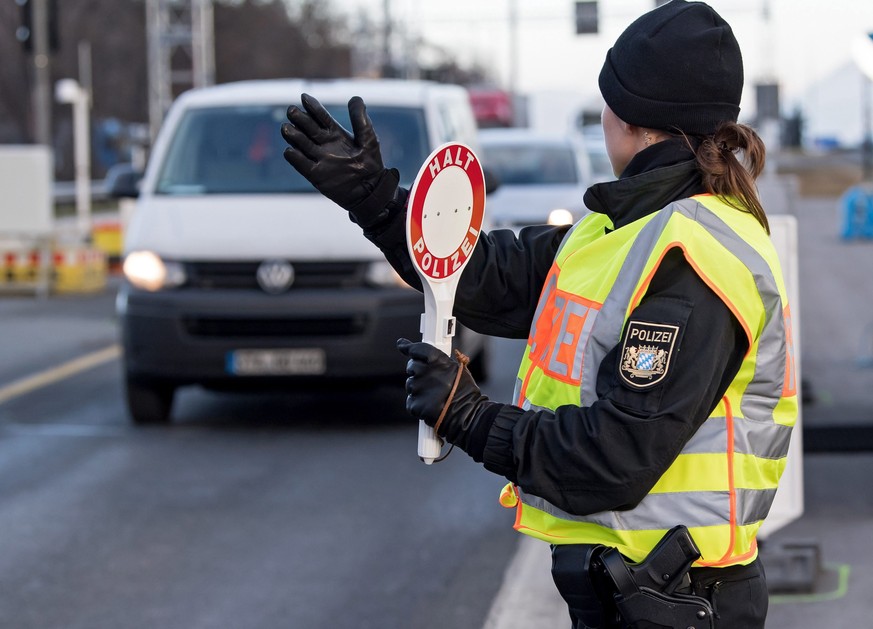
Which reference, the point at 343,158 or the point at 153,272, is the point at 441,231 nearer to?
the point at 343,158

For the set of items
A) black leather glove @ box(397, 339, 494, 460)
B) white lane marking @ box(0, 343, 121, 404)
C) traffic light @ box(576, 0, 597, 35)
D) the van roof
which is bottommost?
white lane marking @ box(0, 343, 121, 404)

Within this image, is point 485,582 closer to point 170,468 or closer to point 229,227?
point 170,468

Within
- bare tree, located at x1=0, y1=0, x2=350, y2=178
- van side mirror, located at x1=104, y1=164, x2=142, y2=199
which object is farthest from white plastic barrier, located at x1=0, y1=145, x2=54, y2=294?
bare tree, located at x1=0, y1=0, x2=350, y2=178

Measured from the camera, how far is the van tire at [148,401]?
352 inches

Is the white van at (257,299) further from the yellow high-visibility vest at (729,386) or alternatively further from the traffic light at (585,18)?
the traffic light at (585,18)

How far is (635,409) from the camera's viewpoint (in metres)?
2.31

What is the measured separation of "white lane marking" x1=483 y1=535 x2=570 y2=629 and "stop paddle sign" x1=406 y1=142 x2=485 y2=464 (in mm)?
2640

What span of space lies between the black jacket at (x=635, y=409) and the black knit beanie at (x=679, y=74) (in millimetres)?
59

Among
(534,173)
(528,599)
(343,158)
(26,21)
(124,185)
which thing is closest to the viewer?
(343,158)

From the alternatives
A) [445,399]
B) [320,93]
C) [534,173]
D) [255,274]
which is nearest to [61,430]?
[255,274]

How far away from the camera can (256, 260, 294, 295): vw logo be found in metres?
8.58

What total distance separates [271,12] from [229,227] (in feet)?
231

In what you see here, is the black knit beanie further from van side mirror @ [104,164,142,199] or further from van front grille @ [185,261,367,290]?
van side mirror @ [104,164,142,199]

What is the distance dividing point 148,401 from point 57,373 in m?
2.50
